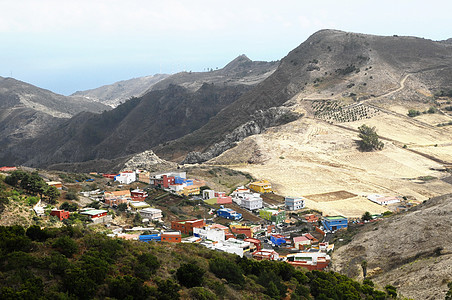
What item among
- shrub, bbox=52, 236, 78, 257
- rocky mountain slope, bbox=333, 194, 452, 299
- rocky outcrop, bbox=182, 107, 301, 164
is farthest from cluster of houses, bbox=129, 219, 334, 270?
rocky outcrop, bbox=182, 107, 301, 164

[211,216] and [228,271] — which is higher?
[228,271]

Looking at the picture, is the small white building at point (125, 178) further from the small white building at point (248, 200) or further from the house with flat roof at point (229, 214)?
the house with flat roof at point (229, 214)

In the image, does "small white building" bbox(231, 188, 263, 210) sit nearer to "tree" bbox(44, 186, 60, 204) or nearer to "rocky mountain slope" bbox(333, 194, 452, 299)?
"rocky mountain slope" bbox(333, 194, 452, 299)

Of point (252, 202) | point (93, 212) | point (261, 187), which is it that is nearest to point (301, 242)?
point (252, 202)

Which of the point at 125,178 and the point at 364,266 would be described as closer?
the point at 364,266

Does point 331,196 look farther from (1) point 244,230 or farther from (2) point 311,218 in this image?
(1) point 244,230

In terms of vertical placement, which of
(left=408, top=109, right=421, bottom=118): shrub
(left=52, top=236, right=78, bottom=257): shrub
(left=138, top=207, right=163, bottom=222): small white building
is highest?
(left=408, top=109, right=421, bottom=118): shrub
